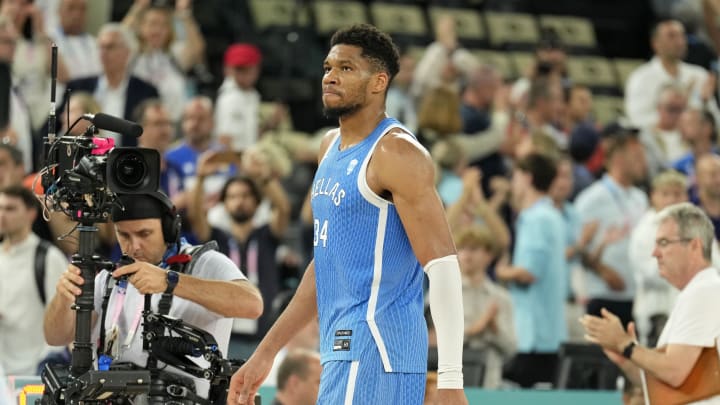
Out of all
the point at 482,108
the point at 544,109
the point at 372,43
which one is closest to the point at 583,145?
the point at 544,109

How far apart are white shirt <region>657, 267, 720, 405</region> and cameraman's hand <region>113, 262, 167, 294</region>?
2.89 meters

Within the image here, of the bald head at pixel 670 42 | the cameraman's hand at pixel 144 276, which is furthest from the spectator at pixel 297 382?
the bald head at pixel 670 42

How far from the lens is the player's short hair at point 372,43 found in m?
5.44

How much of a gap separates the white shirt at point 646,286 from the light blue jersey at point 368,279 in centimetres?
553

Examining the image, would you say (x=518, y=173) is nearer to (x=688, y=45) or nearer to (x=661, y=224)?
(x=661, y=224)

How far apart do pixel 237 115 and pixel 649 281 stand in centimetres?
432

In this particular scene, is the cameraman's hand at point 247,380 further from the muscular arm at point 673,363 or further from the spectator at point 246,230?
the spectator at point 246,230

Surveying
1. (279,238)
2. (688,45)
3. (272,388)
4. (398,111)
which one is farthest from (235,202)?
(688,45)

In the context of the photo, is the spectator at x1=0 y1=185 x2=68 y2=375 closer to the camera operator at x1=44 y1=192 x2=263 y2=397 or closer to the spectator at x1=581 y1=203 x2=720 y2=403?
the camera operator at x1=44 y1=192 x2=263 y2=397

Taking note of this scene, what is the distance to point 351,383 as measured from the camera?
5.22 metres

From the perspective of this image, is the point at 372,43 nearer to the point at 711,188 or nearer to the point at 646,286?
the point at 646,286

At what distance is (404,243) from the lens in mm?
5305

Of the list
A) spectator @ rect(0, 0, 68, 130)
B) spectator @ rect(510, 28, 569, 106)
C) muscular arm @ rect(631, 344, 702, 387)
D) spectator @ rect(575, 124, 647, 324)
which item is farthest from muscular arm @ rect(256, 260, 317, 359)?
spectator @ rect(510, 28, 569, 106)

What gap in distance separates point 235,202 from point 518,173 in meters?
2.42
